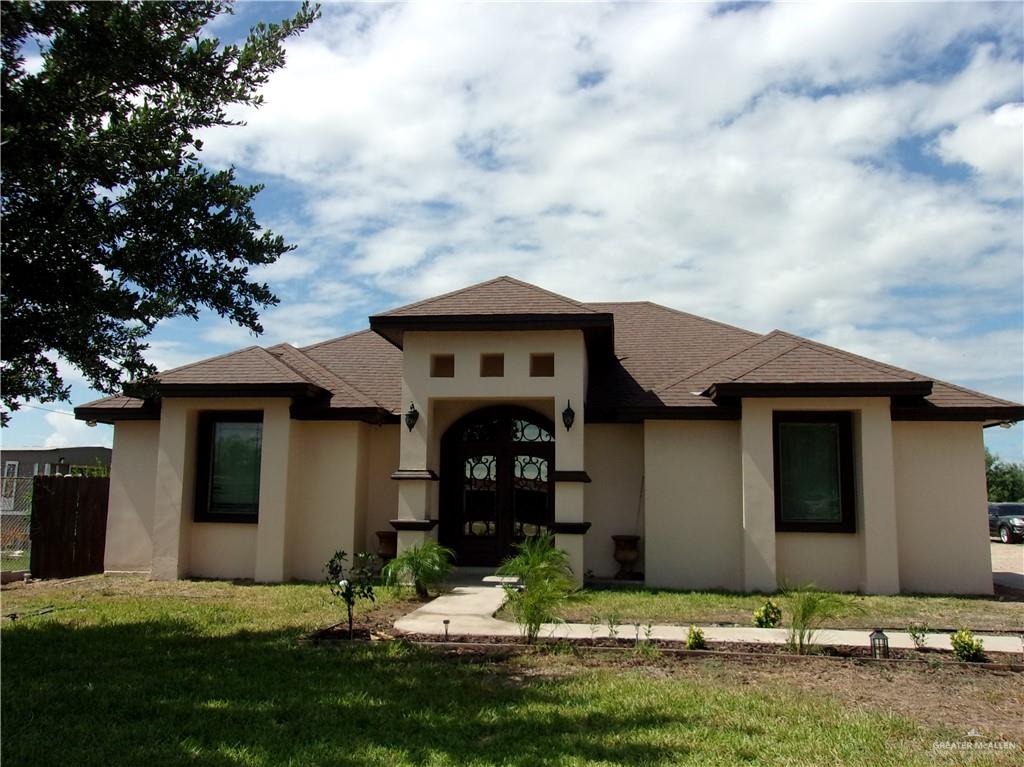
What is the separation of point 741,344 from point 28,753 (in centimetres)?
1456

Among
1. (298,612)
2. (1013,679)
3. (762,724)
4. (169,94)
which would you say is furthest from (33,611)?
(1013,679)

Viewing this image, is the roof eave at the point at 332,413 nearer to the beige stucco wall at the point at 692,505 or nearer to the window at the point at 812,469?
the beige stucco wall at the point at 692,505

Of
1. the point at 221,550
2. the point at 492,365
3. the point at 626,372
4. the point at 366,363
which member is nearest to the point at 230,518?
the point at 221,550

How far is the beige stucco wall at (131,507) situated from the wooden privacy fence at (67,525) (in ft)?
1.05

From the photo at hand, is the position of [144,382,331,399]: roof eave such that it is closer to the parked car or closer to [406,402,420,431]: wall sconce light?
[406,402,420,431]: wall sconce light

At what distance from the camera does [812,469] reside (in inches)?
536

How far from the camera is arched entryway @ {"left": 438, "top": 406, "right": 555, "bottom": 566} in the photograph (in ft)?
50.9

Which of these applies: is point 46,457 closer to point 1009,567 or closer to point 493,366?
point 493,366

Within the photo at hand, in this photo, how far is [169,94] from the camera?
24.9ft

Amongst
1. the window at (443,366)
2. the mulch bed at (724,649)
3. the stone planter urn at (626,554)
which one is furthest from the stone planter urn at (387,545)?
the mulch bed at (724,649)

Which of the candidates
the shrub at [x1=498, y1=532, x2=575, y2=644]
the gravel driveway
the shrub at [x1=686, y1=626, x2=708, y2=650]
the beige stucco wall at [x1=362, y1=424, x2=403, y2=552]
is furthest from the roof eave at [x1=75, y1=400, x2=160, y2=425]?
the gravel driveway

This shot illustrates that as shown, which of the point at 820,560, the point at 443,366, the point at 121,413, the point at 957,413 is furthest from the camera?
the point at 121,413

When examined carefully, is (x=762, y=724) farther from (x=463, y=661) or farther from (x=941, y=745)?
(x=463, y=661)

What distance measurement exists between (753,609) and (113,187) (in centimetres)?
923
